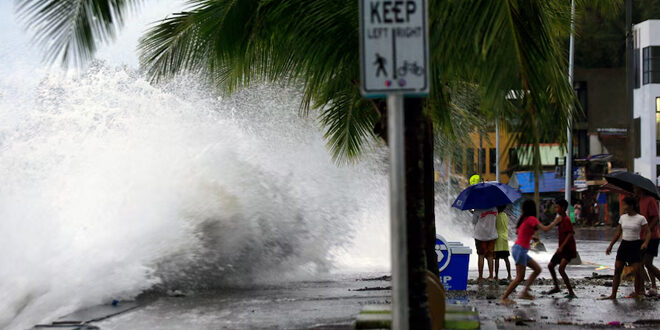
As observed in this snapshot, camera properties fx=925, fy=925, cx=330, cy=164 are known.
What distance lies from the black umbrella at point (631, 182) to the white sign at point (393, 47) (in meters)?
8.71

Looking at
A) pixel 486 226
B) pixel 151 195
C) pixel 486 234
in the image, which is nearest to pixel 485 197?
pixel 486 226

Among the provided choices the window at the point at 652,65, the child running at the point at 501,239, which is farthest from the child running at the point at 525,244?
the window at the point at 652,65

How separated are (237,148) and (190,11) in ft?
20.9

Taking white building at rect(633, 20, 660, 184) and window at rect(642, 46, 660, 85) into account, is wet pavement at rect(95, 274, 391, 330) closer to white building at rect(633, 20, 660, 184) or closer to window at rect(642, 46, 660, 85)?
white building at rect(633, 20, 660, 184)

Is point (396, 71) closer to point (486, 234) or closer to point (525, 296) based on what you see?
point (525, 296)

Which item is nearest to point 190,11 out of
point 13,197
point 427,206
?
point 427,206

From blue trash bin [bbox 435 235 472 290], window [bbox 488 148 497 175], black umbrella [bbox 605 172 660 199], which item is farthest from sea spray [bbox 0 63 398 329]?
window [bbox 488 148 497 175]

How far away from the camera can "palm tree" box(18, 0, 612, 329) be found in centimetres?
696

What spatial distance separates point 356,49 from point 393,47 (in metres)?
3.92

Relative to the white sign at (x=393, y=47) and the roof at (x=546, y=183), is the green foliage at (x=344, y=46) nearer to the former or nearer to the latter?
the white sign at (x=393, y=47)

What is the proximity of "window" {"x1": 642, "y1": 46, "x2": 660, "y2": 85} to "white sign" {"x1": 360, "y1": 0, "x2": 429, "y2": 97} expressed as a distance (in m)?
49.7

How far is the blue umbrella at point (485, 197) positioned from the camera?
16047 mm

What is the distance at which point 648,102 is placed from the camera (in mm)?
51844

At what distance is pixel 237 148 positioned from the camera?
16750 mm
